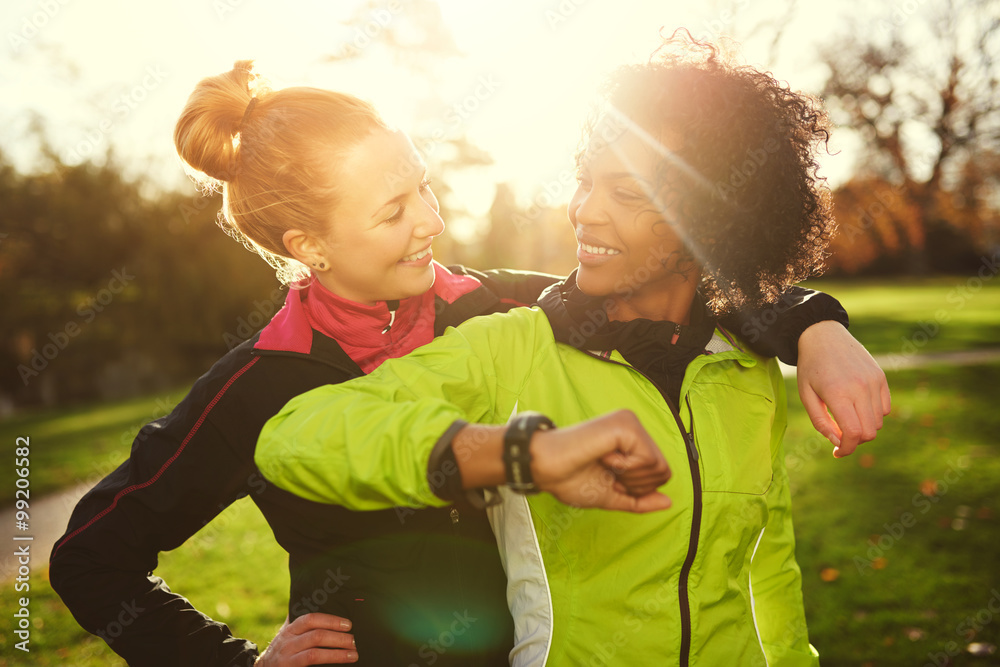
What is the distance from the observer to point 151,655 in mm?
1863

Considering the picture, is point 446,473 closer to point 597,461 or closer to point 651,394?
point 597,461

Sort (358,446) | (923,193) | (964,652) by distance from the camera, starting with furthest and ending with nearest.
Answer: (923,193) < (964,652) < (358,446)

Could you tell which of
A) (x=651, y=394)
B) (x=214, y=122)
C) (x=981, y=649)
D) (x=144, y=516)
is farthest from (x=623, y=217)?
(x=981, y=649)

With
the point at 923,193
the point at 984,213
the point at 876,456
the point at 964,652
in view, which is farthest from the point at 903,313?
the point at 964,652

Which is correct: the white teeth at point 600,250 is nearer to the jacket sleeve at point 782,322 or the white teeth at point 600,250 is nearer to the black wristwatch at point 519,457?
the jacket sleeve at point 782,322

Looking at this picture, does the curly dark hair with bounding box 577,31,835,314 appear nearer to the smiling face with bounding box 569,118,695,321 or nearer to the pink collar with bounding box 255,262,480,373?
the smiling face with bounding box 569,118,695,321

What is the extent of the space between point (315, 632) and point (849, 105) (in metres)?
11.9

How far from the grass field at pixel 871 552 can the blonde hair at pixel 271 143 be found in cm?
335

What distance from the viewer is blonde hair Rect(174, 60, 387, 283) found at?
1891mm

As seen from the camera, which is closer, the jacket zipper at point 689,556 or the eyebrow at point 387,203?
the jacket zipper at point 689,556

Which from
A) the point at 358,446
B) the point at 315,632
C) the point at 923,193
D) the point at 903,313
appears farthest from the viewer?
the point at 903,313

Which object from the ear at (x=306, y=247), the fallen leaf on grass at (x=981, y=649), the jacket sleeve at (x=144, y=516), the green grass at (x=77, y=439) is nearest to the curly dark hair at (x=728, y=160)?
the ear at (x=306, y=247)

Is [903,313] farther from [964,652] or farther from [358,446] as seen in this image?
[358,446]

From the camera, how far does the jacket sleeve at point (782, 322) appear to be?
1.85 meters
